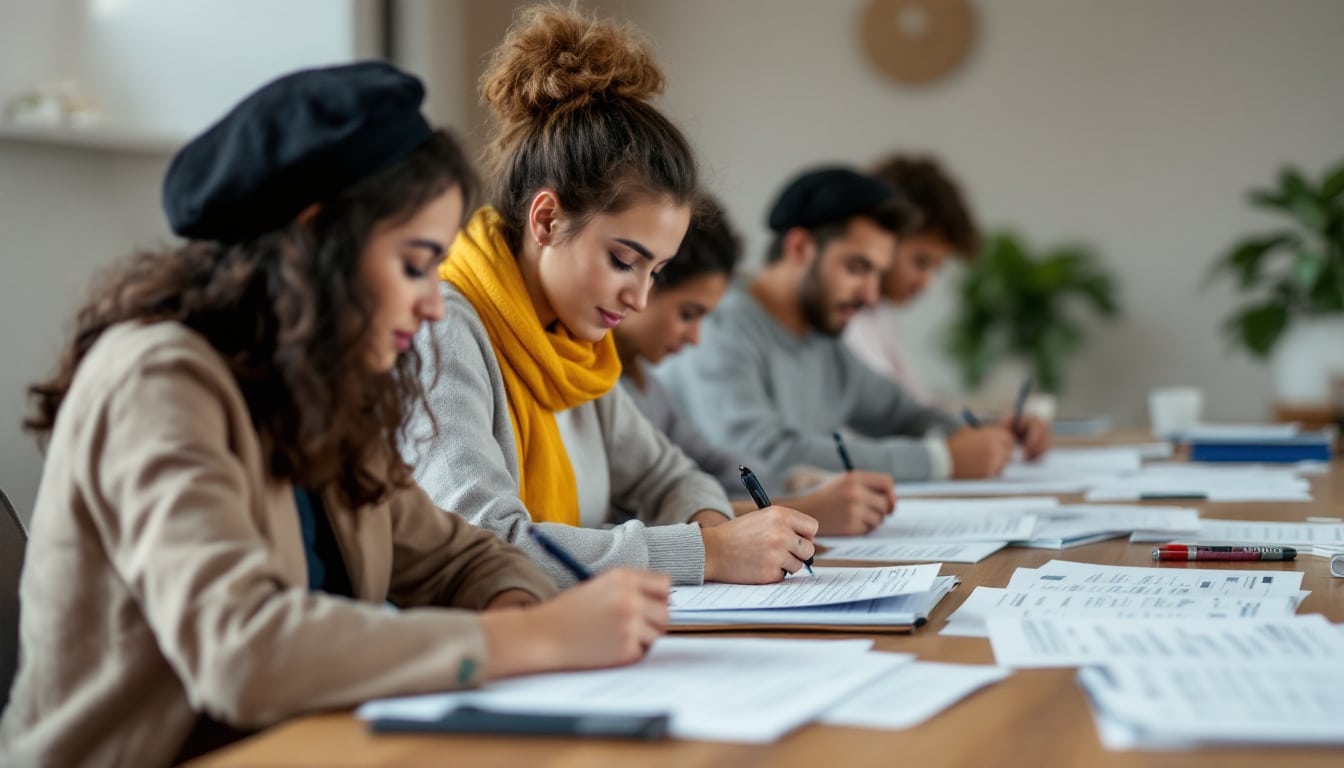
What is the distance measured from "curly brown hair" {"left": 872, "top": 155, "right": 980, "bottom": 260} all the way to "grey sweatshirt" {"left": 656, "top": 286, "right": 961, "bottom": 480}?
0.55m

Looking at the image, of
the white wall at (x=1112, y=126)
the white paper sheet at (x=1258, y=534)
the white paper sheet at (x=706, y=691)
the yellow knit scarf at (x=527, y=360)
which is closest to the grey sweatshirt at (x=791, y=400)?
the white paper sheet at (x=1258, y=534)

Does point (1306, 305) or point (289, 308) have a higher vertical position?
point (289, 308)

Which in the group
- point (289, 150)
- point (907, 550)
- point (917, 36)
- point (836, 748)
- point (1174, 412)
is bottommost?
point (1174, 412)

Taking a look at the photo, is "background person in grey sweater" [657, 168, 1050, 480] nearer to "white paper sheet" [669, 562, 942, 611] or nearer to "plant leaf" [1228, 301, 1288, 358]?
"white paper sheet" [669, 562, 942, 611]

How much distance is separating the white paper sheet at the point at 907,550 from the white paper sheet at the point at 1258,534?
21 centimetres

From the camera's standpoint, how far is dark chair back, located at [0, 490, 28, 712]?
1.12 meters

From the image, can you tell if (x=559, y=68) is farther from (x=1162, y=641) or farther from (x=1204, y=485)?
(x=1204, y=485)

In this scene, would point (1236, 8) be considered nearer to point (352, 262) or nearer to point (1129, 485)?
point (1129, 485)

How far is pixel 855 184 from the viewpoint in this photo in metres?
2.71

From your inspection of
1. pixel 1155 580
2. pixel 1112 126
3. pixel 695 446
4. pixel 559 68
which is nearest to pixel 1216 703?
pixel 1155 580

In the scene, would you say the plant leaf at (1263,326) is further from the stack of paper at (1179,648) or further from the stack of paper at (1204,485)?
the stack of paper at (1179,648)

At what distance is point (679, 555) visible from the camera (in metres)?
1.35

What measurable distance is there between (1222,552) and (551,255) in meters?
0.82

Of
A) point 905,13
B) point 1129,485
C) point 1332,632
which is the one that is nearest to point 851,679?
point 1332,632
